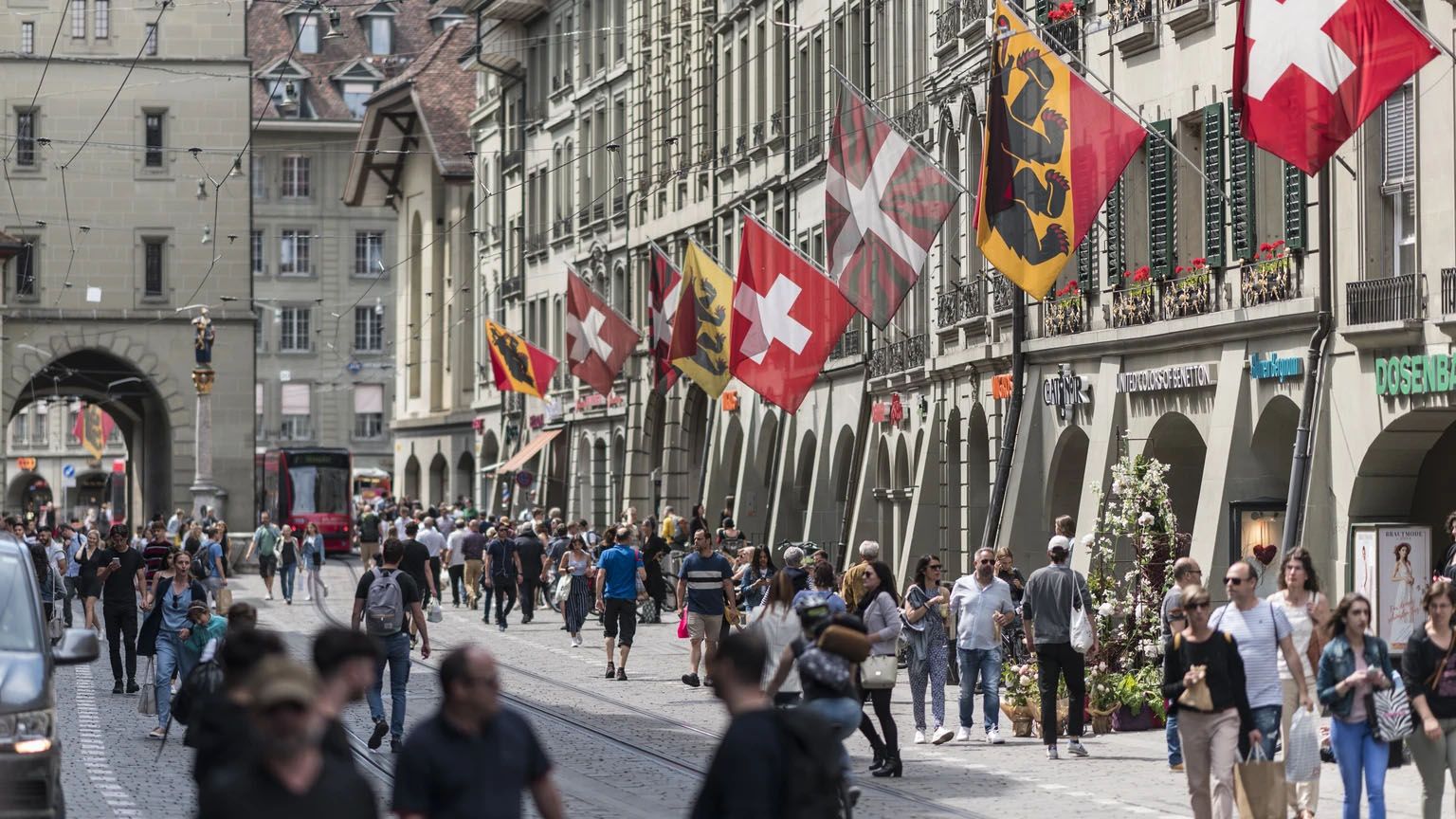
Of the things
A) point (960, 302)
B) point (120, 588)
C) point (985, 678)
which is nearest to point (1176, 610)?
point (985, 678)

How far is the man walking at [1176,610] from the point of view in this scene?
1667 cm

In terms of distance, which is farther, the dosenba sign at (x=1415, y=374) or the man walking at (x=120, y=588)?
the man walking at (x=120, y=588)

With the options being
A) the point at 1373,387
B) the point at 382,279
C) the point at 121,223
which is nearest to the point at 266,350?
the point at 382,279

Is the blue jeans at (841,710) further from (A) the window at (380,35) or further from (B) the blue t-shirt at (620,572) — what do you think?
(A) the window at (380,35)

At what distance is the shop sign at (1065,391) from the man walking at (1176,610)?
1035 cm

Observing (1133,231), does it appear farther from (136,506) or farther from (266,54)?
(266,54)

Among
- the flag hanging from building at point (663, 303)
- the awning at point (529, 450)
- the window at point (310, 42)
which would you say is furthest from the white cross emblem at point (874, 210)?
the window at point (310, 42)

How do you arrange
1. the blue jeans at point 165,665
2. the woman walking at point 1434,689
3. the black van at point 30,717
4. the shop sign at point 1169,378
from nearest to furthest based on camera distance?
the black van at point 30,717
the woman walking at point 1434,689
the blue jeans at point 165,665
the shop sign at point 1169,378

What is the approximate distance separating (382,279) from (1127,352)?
7968 centimetres

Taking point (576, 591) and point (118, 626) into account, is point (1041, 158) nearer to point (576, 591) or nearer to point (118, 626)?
point (118, 626)

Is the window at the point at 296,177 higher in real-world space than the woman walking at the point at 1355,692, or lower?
higher

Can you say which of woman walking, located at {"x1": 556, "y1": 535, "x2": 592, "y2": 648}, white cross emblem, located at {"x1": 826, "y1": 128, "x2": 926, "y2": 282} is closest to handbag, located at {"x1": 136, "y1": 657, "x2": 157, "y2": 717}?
white cross emblem, located at {"x1": 826, "y1": 128, "x2": 926, "y2": 282}

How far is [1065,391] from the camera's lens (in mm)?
30047

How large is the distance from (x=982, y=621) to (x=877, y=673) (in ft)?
8.66
